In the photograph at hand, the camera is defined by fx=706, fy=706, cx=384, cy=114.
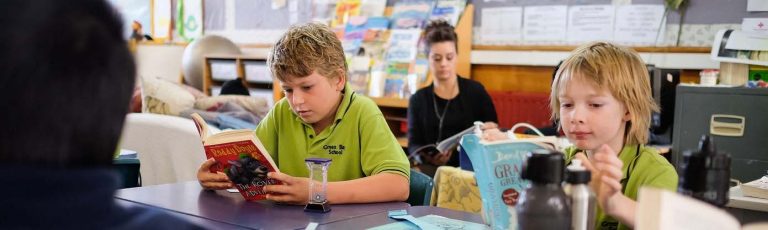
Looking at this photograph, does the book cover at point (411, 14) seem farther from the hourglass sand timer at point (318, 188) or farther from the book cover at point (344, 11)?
the hourglass sand timer at point (318, 188)

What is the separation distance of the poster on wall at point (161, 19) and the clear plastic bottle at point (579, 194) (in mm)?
6962

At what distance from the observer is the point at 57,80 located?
24.4 inches

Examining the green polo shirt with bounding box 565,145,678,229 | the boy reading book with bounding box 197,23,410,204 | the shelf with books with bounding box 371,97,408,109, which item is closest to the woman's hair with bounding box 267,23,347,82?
the boy reading book with bounding box 197,23,410,204

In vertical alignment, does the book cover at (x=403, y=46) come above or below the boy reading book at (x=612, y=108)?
above

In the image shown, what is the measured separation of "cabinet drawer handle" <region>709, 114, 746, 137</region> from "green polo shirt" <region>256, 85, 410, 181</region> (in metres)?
1.92

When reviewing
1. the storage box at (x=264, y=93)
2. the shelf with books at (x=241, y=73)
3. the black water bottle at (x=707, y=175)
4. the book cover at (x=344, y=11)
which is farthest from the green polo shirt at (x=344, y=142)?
the storage box at (x=264, y=93)

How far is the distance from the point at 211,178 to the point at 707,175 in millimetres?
1230

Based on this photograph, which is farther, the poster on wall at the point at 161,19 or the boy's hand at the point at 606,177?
the poster on wall at the point at 161,19

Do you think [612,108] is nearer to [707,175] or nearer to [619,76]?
[619,76]

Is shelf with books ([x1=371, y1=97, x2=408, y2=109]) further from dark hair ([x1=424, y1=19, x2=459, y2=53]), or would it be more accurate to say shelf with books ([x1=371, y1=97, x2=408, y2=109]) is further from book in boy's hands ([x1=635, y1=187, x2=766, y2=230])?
book in boy's hands ([x1=635, y1=187, x2=766, y2=230])

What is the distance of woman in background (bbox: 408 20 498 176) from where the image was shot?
3740 mm

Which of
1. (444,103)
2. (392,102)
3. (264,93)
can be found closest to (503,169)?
(444,103)

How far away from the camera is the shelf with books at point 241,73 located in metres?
5.84

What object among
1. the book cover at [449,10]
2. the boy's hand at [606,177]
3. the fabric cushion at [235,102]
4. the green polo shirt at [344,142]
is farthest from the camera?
the book cover at [449,10]
